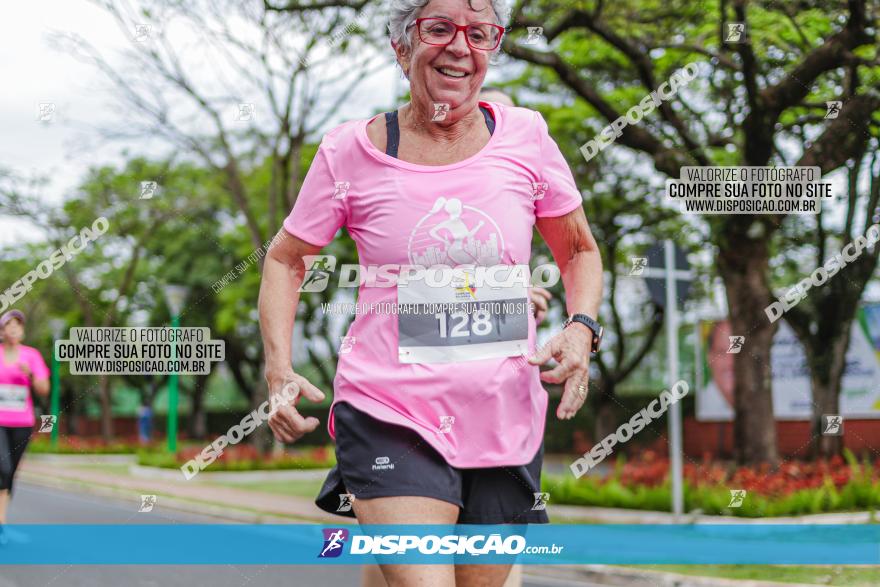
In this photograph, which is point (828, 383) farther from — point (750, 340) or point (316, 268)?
point (316, 268)

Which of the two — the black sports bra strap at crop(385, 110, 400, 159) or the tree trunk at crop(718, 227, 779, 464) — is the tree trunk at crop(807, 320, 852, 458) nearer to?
the tree trunk at crop(718, 227, 779, 464)

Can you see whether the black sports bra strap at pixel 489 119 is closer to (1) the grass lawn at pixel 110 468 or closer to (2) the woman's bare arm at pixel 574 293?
(2) the woman's bare arm at pixel 574 293

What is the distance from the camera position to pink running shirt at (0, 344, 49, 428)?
723cm

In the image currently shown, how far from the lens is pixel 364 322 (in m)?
2.12

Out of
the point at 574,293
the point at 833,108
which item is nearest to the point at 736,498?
the point at 833,108

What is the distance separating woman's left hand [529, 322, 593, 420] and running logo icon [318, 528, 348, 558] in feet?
2.55

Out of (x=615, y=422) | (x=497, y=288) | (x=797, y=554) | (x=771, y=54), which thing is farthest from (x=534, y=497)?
(x=615, y=422)

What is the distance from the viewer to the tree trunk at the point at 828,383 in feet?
53.3

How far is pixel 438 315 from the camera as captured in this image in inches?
82.0

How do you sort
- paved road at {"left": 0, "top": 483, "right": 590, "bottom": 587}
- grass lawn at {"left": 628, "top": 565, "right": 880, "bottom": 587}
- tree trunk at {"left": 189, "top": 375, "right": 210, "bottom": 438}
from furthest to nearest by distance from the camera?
tree trunk at {"left": 189, "top": 375, "right": 210, "bottom": 438} < paved road at {"left": 0, "top": 483, "right": 590, "bottom": 587} < grass lawn at {"left": 628, "top": 565, "right": 880, "bottom": 587}

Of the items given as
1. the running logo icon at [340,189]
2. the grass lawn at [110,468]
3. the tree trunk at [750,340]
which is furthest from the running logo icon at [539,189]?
the grass lawn at [110,468]

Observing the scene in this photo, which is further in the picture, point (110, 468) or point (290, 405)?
point (110, 468)

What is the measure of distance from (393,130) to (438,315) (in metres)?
0.42

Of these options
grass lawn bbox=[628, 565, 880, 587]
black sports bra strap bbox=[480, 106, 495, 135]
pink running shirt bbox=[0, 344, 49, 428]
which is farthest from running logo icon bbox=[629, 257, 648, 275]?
black sports bra strap bbox=[480, 106, 495, 135]
